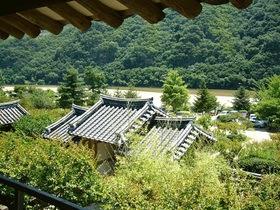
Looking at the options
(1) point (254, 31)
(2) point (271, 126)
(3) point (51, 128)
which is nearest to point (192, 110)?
(2) point (271, 126)

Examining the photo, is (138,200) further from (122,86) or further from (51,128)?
(122,86)

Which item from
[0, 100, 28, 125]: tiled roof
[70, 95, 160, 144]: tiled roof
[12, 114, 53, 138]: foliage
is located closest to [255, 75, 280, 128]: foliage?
[70, 95, 160, 144]: tiled roof

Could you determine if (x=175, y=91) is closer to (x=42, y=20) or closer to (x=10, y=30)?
(x=10, y=30)

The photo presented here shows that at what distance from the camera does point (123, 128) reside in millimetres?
7418

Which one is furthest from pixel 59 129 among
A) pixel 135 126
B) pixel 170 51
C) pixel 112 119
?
pixel 170 51

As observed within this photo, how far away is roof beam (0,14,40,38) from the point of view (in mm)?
1821

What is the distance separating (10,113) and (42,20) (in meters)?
11.8

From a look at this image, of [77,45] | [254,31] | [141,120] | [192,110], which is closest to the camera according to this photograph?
[141,120]

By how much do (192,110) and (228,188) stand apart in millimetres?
23841

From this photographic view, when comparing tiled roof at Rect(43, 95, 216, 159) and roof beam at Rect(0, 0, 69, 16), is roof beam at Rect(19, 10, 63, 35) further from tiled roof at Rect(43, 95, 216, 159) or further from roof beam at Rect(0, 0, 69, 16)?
tiled roof at Rect(43, 95, 216, 159)

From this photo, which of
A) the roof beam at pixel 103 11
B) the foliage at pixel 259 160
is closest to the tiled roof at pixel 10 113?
the foliage at pixel 259 160

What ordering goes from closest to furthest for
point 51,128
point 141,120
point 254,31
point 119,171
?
point 119,171 < point 141,120 < point 51,128 < point 254,31

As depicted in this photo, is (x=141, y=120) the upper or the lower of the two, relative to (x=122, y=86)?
upper

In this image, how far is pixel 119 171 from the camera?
18.5 feet
